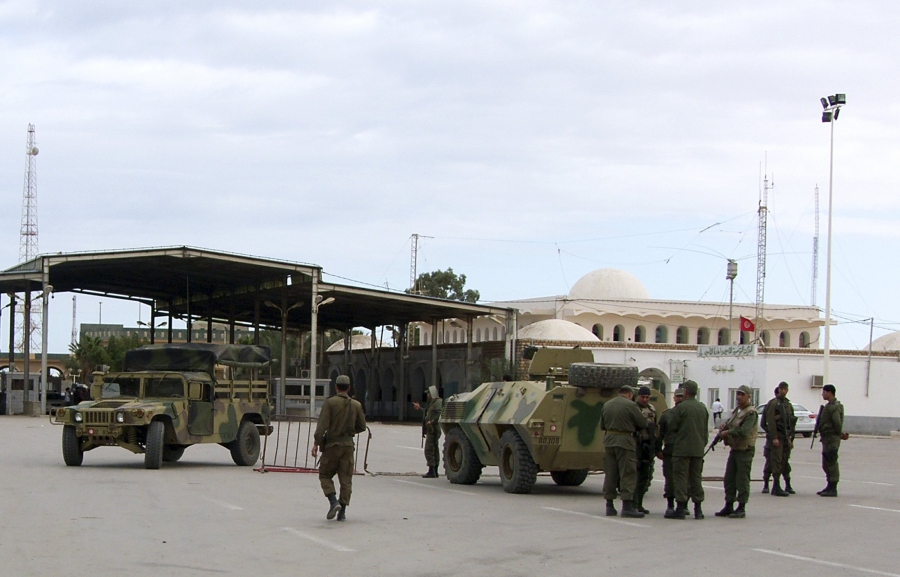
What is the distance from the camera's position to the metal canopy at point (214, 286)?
4653 centimetres

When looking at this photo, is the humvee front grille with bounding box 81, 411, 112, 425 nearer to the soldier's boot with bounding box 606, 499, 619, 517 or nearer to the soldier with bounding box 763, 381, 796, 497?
the soldier's boot with bounding box 606, 499, 619, 517

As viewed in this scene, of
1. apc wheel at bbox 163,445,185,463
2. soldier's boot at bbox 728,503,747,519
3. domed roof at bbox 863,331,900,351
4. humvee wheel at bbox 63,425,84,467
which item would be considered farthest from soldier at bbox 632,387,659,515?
domed roof at bbox 863,331,900,351

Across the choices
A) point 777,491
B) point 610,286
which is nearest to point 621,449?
point 777,491

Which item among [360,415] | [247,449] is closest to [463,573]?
[360,415]

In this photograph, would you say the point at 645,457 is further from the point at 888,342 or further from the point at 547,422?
the point at 888,342

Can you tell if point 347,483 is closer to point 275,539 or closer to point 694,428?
point 275,539

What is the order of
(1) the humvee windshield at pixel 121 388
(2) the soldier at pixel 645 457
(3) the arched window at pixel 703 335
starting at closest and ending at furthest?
1. (2) the soldier at pixel 645 457
2. (1) the humvee windshield at pixel 121 388
3. (3) the arched window at pixel 703 335

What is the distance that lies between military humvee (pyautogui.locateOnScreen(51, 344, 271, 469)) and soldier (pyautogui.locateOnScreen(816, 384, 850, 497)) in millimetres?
9903

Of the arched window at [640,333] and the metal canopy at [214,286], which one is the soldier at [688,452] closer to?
the metal canopy at [214,286]

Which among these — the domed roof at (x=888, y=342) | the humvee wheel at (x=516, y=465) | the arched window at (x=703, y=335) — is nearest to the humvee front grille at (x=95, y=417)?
the humvee wheel at (x=516, y=465)

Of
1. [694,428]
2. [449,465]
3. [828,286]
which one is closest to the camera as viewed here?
[694,428]

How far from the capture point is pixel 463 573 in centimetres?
893

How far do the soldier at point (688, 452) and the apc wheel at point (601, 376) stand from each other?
88.9 inches

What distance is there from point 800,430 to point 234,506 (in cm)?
3009
